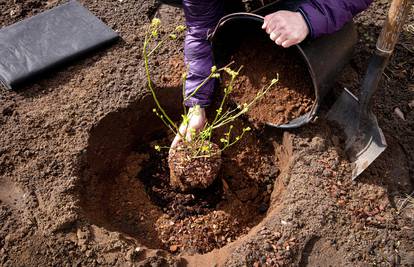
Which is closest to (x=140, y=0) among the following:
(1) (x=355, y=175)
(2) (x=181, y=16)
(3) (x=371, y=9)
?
(2) (x=181, y=16)

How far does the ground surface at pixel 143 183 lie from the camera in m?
1.84

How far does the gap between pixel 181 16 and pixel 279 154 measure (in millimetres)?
1012

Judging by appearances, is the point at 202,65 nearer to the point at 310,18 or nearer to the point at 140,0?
the point at 310,18

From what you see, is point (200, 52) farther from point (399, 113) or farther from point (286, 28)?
point (399, 113)

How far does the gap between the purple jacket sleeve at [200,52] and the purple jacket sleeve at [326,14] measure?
1.55 feet

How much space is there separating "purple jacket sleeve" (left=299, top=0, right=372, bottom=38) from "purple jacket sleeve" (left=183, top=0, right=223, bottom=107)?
1.55 ft

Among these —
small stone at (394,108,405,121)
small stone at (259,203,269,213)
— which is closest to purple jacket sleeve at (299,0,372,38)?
small stone at (394,108,405,121)

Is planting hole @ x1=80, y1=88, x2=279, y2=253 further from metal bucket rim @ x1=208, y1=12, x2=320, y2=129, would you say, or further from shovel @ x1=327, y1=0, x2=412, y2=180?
shovel @ x1=327, y1=0, x2=412, y2=180

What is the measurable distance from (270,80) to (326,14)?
1.40ft

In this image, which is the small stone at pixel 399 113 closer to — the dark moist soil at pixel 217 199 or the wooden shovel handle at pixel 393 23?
the wooden shovel handle at pixel 393 23

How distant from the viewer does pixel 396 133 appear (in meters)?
2.25

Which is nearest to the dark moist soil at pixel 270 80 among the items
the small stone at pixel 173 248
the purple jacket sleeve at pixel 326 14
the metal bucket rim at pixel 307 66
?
the metal bucket rim at pixel 307 66

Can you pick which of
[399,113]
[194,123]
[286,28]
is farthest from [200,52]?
[399,113]

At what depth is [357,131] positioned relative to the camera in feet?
6.94
